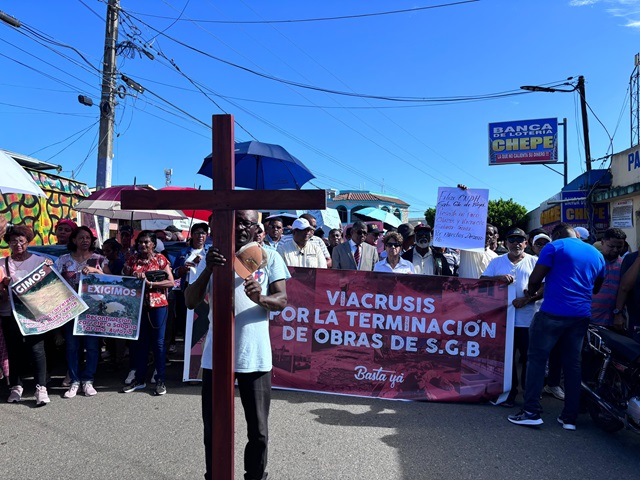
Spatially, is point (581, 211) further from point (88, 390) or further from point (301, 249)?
point (88, 390)

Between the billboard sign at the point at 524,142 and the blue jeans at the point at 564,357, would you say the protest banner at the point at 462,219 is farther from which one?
the billboard sign at the point at 524,142

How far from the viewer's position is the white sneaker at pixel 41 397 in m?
4.48

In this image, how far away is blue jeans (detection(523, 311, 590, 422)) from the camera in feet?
13.4

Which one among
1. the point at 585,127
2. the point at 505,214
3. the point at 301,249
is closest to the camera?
the point at 301,249

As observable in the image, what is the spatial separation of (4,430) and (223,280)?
321 cm

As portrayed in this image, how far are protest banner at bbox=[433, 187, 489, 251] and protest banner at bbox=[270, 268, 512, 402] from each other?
2.13 feet

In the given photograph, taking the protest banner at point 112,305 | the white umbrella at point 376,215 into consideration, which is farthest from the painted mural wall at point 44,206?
the white umbrella at point 376,215

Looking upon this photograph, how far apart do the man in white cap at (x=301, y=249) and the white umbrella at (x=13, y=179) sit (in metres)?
2.81

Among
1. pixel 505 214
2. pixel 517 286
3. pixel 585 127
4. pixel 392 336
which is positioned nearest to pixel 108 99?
pixel 392 336

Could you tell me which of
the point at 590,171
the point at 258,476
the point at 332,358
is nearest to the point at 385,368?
the point at 332,358

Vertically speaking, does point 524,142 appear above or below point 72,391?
above

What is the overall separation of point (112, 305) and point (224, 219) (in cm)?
360

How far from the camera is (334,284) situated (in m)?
5.09

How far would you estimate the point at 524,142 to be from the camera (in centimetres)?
2491
